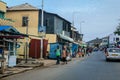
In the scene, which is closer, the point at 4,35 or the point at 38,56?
→ the point at 4,35

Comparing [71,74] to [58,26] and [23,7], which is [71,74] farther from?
[58,26]

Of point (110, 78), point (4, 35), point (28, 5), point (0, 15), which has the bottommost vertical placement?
point (110, 78)

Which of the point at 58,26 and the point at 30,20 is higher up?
the point at 30,20

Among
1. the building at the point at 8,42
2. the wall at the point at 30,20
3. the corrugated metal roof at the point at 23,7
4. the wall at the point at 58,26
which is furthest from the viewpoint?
the wall at the point at 58,26

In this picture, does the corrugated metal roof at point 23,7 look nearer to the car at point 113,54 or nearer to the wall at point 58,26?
the wall at point 58,26

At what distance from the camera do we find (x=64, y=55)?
36.0 m

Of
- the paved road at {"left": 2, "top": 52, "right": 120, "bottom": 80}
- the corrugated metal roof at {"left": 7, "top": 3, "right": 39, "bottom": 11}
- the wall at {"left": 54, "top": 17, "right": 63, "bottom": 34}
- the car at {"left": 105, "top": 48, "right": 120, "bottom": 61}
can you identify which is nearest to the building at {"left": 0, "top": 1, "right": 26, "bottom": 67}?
the paved road at {"left": 2, "top": 52, "right": 120, "bottom": 80}

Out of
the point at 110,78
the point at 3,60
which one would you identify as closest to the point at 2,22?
the point at 3,60

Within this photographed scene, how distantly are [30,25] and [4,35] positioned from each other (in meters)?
30.8

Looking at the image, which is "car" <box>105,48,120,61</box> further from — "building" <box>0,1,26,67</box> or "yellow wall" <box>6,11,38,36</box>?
"yellow wall" <box>6,11,38,36</box>

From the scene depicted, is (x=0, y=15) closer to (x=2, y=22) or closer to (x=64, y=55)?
(x=2, y=22)

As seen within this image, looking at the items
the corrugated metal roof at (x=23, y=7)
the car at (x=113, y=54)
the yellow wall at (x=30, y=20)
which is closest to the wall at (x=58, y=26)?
the yellow wall at (x=30, y=20)

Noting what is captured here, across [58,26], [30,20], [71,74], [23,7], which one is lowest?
[71,74]

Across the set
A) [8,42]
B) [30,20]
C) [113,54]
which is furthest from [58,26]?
[8,42]
